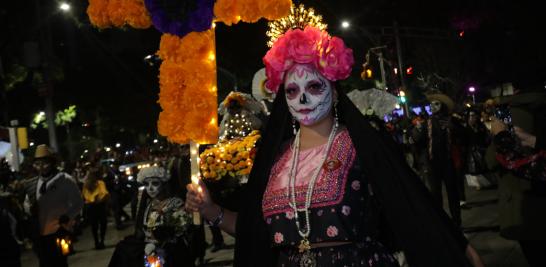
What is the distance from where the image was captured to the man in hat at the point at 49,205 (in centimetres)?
830

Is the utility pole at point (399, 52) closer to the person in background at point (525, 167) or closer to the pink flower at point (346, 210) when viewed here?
the person in background at point (525, 167)

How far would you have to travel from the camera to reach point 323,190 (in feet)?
10.4

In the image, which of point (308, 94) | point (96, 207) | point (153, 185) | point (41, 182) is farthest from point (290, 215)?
point (96, 207)

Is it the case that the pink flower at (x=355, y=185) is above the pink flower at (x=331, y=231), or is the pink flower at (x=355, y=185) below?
above

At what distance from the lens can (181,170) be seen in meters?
9.66

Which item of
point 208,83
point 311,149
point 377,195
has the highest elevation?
point 208,83

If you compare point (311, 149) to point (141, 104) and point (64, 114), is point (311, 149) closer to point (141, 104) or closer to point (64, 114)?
point (64, 114)

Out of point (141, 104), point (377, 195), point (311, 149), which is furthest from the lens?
point (141, 104)

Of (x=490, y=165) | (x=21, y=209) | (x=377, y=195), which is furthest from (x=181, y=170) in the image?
(x=377, y=195)

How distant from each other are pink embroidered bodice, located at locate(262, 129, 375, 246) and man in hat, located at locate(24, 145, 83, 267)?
236 inches

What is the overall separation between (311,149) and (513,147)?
7.28ft

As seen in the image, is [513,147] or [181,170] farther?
[181,170]

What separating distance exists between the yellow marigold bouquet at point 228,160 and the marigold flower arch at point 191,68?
329 centimetres

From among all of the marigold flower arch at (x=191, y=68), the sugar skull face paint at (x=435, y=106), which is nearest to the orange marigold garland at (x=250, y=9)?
the marigold flower arch at (x=191, y=68)
